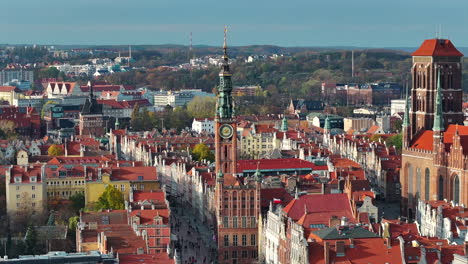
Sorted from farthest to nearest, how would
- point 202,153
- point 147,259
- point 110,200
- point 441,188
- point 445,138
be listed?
point 202,153
point 445,138
point 441,188
point 110,200
point 147,259

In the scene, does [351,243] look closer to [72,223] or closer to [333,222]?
[333,222]

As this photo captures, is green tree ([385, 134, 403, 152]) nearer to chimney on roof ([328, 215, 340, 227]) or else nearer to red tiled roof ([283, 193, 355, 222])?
red tiled roof ([283, 193, 355, 222])

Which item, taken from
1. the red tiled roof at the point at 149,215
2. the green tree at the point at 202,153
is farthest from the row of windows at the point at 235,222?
the green tree at the point at 202,153

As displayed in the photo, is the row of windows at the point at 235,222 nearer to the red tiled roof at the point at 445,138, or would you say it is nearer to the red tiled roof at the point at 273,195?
the red tiled roof at the point at 273,195

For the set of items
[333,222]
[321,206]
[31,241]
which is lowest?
[31,241]

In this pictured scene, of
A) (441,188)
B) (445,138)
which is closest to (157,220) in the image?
(441,188)
